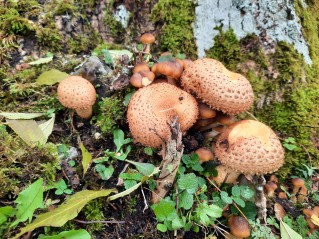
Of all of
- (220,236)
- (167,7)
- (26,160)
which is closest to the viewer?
(26,160)

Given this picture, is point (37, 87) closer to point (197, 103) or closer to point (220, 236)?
point (197, 103)

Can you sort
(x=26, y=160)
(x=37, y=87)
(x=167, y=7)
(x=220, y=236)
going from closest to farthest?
1. (x=26, y=160)
2. (x=220, y=236)
3. (x=37, y=87)
4. (x=167, y=7)

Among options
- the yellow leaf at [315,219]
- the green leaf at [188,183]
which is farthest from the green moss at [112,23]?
the yellow leaf at [315,219]

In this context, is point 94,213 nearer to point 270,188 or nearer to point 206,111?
point 206,111

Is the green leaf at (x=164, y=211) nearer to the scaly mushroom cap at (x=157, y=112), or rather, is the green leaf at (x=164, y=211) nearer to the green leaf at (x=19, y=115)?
the scaly mushroom cap at (x=157, y=112)

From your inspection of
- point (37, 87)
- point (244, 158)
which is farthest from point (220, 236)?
point (37, 87)

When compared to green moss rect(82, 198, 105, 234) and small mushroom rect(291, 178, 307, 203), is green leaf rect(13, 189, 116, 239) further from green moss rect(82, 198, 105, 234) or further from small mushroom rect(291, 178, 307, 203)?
small mushroom rect(291, 178, 307, 203)
